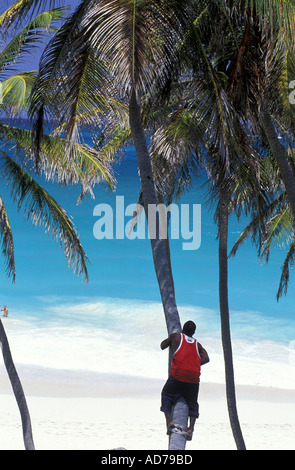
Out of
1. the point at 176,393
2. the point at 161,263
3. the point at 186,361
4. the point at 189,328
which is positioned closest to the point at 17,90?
the point at 161,263

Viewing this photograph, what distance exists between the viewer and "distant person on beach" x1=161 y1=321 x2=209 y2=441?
7883mm

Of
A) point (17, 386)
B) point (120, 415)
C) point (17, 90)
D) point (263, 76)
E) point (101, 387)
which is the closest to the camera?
point (263, 76)

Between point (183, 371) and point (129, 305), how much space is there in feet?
132

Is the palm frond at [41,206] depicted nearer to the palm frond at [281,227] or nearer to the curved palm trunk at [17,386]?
the curved palm trunk at [17,386]

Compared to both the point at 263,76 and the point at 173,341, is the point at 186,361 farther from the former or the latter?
the point at 263,76

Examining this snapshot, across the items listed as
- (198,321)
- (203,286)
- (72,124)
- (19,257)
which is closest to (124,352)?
(198,321)

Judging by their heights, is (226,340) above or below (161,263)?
below

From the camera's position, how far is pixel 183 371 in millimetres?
7898

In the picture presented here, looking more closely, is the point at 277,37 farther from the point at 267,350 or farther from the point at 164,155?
the point at 267,350

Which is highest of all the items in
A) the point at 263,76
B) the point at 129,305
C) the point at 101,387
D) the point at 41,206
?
the point at 263,76

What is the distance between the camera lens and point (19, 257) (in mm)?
53906

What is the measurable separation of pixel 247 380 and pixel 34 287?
78.5 feet

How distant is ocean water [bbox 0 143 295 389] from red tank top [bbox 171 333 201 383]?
71.9 ft

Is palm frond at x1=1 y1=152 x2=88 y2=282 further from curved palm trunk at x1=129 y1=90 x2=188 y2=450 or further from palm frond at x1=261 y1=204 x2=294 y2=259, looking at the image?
palm frond at x1=261 y1=204 x2=294 y2=259
